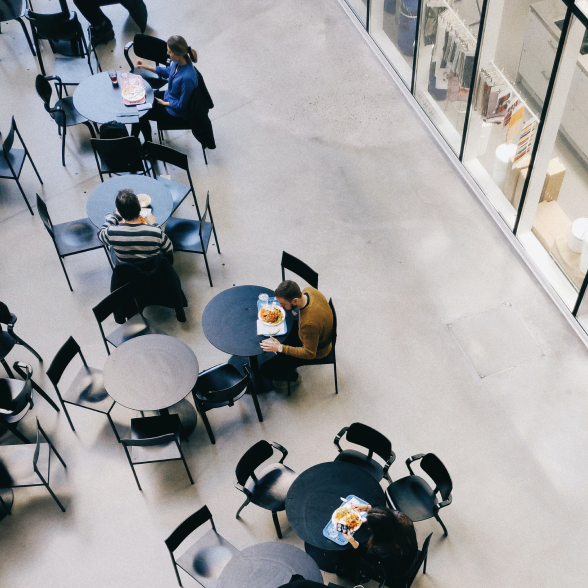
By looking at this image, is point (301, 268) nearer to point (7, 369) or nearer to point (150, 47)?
point (7, 369)

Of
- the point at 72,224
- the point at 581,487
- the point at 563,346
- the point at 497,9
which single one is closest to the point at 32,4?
the point at 72,224

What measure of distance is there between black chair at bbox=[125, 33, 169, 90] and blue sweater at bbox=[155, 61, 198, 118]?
476 mm

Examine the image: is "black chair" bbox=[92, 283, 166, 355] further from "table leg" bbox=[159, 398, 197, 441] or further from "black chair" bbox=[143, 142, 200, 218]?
"black chair" bbox=[143, 142, 200, 218]

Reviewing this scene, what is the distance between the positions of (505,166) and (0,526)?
5842 millimetres

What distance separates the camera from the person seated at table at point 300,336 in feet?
17.5

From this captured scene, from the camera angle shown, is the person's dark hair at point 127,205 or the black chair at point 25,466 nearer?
the black chair at point 25,466

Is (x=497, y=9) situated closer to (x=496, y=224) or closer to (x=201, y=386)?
(x=496, y=224)

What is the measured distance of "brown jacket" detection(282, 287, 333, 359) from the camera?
5.42 m

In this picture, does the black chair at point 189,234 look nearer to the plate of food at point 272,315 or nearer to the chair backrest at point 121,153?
the chair backrest at point 121,153

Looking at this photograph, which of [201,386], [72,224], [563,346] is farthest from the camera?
[72,224]

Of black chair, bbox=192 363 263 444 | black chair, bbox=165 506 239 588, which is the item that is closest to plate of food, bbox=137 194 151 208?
black chair, bbox=192 363 263 444

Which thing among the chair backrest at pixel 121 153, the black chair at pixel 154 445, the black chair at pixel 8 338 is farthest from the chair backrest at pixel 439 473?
the chair backrest at pixel 121 153

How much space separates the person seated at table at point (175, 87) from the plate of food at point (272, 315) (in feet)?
9.89

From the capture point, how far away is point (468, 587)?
5047 mm
